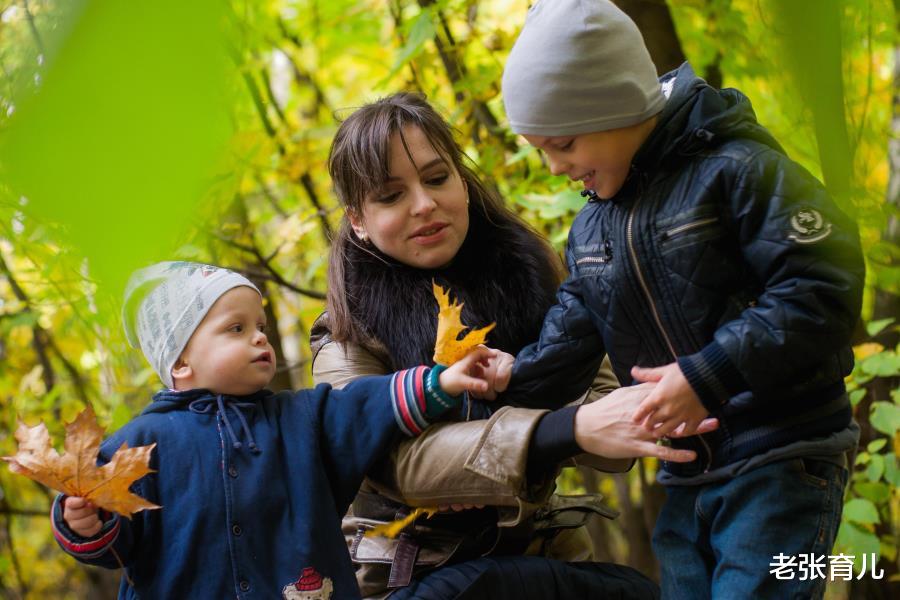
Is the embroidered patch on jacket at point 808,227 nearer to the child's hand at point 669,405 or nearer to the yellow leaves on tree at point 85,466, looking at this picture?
the child's hand at point 669,405

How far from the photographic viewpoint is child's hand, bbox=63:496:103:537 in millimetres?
1655

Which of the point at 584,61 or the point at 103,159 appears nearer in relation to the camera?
the point at 103,159

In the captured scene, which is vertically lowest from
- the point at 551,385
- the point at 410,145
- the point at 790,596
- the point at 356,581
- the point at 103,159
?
the point at 790,596

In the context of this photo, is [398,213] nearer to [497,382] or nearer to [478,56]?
[497,382]

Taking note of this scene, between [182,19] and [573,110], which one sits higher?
[182,19]

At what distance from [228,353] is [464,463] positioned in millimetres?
521

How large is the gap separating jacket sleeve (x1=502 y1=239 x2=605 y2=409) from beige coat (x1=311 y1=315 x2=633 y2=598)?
0.08 m

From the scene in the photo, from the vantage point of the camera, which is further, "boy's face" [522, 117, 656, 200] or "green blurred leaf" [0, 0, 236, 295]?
"boy's face" [522, 117, 656, 200]

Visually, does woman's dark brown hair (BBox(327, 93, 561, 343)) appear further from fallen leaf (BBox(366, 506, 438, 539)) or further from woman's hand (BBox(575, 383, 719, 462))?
woman's hand (BBox(575, 383, 719, 462))

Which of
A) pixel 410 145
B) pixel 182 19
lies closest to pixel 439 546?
pixel 410 145

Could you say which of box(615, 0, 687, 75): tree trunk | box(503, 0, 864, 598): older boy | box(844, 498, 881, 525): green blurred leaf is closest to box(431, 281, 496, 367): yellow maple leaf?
box(503, 0, 864, 598): older boy

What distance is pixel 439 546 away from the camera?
A: 1991 mm

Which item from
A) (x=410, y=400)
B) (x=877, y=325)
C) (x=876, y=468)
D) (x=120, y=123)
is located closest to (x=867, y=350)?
(x=877, y=325)

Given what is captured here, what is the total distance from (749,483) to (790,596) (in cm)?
20
